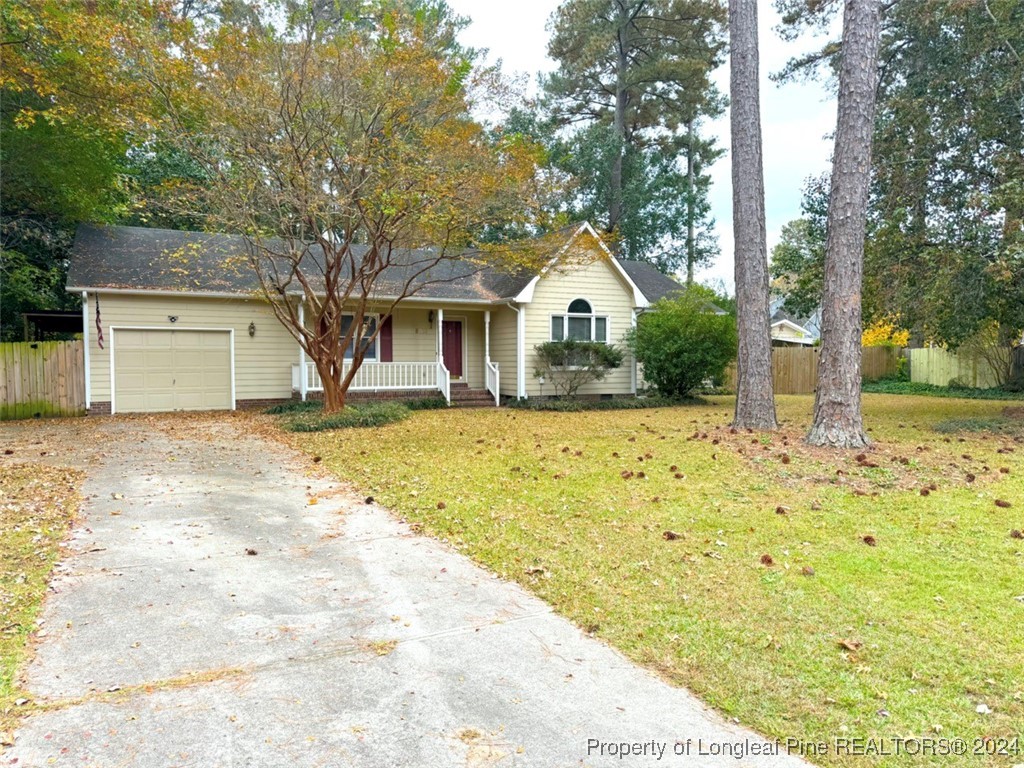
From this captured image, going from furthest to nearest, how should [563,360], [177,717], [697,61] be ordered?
[697,61] → [563,360] → [177,717]

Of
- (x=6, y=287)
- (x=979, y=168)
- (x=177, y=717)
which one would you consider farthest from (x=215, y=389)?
(x=979, y=168)

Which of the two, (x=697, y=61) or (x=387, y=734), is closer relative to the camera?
(x=387, y=734)

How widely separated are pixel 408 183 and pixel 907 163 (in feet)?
31.3

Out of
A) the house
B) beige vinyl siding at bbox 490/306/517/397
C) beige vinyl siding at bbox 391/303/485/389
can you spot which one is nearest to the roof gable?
the house

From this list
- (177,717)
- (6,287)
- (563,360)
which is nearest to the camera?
(177,717)

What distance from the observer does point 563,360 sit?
16969mm

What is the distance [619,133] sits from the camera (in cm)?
2780

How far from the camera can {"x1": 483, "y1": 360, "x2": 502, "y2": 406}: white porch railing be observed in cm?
1742

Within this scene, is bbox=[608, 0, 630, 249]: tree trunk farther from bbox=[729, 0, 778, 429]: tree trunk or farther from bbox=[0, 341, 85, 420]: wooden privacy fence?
bbox=[0, 341, 85, 420]: wooden privacy fence

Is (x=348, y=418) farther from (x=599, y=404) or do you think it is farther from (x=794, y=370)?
(x=794, y=370)

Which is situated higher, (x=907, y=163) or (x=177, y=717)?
(x=907, y=163)

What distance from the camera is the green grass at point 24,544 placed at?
304 cm

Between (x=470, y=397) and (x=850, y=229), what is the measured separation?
1083 centimetres

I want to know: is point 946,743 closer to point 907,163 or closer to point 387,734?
point 387,734
